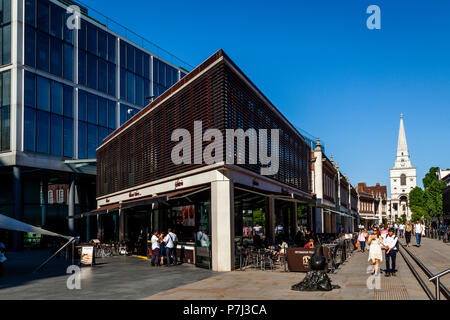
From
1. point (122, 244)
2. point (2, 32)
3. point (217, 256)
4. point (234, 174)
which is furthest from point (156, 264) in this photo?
point (2, 32)

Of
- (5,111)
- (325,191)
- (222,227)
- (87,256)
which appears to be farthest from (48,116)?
(325,191)

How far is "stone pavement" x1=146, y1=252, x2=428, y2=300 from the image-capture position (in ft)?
37.0

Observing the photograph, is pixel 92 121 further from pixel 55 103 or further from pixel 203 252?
pixel 203 252

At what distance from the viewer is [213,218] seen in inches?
737

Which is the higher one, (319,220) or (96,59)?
(96,59)

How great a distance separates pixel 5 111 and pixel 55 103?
15.1ft

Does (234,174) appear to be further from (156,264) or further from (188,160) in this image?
(156,264)

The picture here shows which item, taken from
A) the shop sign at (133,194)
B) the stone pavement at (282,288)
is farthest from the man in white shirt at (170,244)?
the shop sign at (133,194)

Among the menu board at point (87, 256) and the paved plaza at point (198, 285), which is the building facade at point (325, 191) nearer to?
the menu board at point (87, 256)

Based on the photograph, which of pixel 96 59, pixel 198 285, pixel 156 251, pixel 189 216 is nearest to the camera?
pixel 198 285

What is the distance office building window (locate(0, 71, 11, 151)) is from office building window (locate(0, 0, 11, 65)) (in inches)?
55.1

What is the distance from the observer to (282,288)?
12.8 meters

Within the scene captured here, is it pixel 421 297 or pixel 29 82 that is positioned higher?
pixel 29 82
